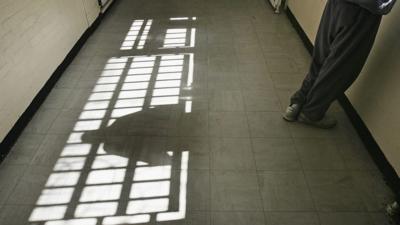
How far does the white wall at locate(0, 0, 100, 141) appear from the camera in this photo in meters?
2.14

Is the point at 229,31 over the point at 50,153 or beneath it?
over

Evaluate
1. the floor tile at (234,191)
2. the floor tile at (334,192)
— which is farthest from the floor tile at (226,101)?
the floor tile at (334,192)

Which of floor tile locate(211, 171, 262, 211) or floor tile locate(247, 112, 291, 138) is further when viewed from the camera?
floor tile locate(247, 112, 291, 138)

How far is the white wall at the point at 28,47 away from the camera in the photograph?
7.03 ft

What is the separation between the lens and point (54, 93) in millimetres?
2703

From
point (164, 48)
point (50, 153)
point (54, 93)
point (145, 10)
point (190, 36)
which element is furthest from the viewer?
point (145, 10)

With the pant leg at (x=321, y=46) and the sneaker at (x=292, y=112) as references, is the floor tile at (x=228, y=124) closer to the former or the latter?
the sneaker at (x=292, y=112)

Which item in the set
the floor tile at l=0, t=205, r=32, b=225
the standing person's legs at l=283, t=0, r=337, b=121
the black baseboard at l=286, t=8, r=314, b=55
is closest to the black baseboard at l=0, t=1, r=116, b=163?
the floor tile at l=0, t=205, r=32, b=225

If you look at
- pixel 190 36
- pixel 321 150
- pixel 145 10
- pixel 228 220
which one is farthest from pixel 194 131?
pixel 145 10

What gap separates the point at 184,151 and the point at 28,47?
1579 millimetres

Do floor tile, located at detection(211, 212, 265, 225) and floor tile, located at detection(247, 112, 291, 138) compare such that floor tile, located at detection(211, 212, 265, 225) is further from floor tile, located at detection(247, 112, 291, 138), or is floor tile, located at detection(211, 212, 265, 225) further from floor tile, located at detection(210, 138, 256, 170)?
floor tile, located at detection(247, 112, 291, 138)

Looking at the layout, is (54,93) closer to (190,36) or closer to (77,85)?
(77,85)

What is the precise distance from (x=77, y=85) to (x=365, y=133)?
257 cm

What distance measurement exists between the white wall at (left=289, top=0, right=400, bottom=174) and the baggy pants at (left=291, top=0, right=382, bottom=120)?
21 centimetres
